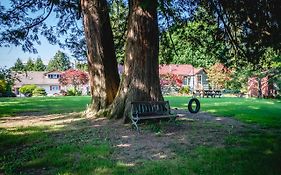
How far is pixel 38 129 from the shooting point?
401 inches

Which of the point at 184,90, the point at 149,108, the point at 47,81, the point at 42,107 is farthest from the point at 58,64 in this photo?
the point at 149,108

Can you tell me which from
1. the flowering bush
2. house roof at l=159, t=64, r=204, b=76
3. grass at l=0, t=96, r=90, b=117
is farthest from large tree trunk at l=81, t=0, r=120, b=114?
house roof at l=159, t=64, r=204, b=76

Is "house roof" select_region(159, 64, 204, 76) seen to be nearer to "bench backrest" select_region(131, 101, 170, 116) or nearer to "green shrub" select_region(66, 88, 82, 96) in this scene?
"green shrub" select_region(66, 88, 82, 96)

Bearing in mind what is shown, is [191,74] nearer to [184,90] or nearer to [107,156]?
[184,90]

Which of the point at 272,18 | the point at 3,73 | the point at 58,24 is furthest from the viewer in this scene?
the point at 58,24

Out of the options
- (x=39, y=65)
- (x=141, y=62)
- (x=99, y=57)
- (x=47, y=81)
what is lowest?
(x=141, y=62)

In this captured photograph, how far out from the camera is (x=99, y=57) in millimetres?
13031

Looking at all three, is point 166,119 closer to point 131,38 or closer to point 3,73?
point 131,38

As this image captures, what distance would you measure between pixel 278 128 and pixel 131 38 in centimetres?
602

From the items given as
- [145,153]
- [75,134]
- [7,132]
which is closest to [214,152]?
[145,153]

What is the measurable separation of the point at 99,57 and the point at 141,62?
8.85 feet

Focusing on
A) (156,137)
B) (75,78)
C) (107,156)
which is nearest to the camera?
(107,156)

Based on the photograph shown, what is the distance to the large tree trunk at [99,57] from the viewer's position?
42.5 ft

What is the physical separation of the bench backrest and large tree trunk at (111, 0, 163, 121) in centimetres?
33
